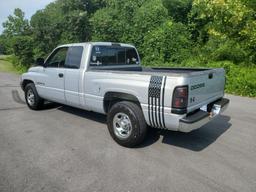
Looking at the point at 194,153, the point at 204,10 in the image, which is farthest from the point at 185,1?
the point at 194,153

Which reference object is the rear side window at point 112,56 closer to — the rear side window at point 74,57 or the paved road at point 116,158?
the rear side window at point 74,57

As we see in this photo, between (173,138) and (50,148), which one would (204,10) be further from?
(50,148)

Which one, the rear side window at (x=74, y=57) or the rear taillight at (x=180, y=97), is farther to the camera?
the rear side window at (x=74, y=57)

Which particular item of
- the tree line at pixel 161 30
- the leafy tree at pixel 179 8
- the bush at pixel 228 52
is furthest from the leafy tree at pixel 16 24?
the bush at pixel 228 52

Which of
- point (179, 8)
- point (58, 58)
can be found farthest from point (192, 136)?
point (179, 8)

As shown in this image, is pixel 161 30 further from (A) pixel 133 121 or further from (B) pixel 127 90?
(A) pixel 133 121

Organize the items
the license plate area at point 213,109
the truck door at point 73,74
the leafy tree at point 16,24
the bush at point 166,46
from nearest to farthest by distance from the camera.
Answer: the license plate area at point 213,109 < the truck door at point 73,74 < the bush at point 166,46 < the leafy tree at point 16,24

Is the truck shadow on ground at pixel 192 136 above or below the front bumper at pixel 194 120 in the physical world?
below

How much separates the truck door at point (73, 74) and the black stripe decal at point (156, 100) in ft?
6.37

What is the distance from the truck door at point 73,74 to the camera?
5.64 metres

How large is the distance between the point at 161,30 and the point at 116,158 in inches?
506

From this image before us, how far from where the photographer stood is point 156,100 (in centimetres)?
420

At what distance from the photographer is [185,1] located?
795 inches

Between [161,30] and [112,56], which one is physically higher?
[161,30]
